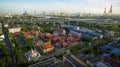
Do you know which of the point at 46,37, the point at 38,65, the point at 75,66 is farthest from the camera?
the point at 46,37

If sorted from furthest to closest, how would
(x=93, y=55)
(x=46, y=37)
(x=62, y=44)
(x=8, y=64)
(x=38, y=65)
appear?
(x=46, y=37), (x=62, y=44), (x=93, y=55), (x=8, y=64), (x=38, y=65)

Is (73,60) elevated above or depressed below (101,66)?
above

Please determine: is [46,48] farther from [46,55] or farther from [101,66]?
[101,66]

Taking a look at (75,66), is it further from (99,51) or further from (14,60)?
(99,51)

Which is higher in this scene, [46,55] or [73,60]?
[73,60]

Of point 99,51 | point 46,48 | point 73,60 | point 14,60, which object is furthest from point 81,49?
point 14,60

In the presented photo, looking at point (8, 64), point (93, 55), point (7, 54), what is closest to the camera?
point (8, 64)

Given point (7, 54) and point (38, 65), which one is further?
point (7, 54)

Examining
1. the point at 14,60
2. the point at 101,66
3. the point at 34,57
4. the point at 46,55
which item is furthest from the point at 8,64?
the point at 101,66

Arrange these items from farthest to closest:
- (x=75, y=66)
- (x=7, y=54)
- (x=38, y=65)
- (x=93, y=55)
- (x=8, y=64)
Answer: (x=93, y=55) → (x=7, y=54) → (x=8, y=64) → (x=38, y=65) → (x=75, y=66)
